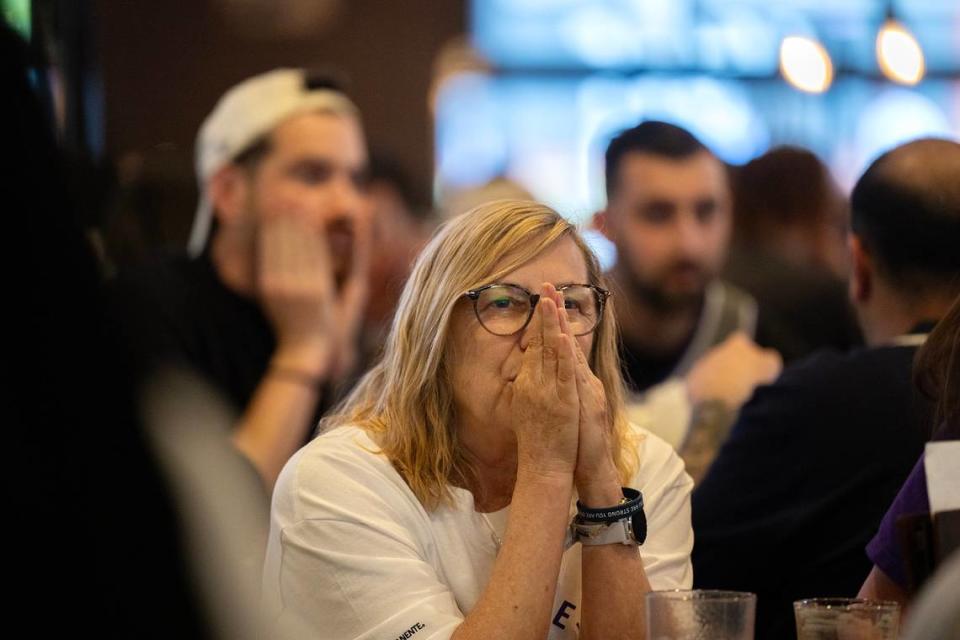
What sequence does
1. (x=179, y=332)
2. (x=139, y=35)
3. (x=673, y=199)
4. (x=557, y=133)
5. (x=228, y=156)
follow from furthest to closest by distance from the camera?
(x=557, y=133) → (x=139, y=35) → (x=673, y=199) → (x=228, y=156) → (x=179, y=332)

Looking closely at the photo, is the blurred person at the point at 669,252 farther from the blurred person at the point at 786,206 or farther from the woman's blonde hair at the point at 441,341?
the woman's blonde hair at the point at 441,341

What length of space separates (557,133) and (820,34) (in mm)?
1552

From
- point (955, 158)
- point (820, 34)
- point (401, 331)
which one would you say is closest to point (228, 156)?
point (401, 331)

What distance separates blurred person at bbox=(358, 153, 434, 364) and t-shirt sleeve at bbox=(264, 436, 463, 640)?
212 cm

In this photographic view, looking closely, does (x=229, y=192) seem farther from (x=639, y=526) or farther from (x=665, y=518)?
(x=639, y=526)

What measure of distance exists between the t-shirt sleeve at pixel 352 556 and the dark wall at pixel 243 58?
471cm

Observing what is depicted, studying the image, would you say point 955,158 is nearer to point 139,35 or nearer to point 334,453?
point 334,453

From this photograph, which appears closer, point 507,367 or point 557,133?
point 507,367

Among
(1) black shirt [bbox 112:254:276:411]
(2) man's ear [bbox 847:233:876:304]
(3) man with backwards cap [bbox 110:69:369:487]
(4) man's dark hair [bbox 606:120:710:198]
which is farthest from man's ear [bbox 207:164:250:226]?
(2) man's ear [bbox 847:233:876:304]

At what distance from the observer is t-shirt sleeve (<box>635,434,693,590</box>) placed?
195cm

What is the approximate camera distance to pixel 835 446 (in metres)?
2.39

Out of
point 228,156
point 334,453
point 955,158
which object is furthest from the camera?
point 228,156

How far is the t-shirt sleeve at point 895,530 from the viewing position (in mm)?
1709

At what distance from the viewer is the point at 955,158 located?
2617 millimetres
